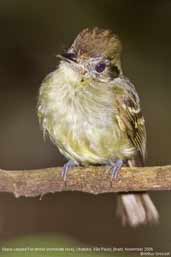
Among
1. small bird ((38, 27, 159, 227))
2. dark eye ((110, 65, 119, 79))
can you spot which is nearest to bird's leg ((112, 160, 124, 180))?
small bird ((38, 27, 159, 227))

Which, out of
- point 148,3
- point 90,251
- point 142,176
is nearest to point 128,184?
point 142,176

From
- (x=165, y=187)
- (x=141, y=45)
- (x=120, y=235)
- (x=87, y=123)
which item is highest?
(x=141, y=45)

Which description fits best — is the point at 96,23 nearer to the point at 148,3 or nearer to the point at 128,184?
the point at 148,3

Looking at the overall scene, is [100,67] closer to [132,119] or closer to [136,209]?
[132,119]

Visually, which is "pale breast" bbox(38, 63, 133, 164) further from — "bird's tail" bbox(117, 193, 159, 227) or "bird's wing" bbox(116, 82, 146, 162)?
"bird's tail" bbox(117, 193, 159, 227)

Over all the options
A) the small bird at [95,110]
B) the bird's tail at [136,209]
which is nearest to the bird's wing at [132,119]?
the small bird at [95,110]

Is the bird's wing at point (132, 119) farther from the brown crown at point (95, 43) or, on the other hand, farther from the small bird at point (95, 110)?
the brown crown at point (95, 43)

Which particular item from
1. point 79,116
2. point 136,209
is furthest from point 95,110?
point 136,209
